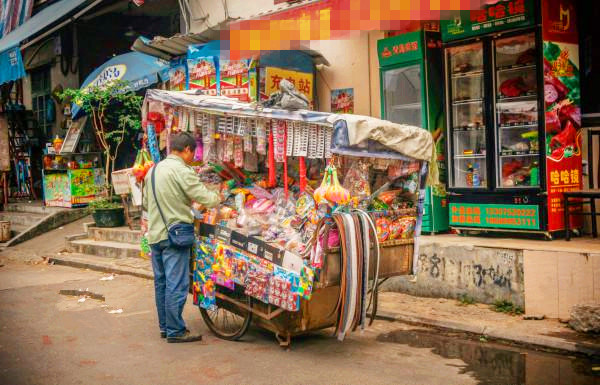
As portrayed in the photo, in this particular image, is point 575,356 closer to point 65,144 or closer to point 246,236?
point 246,236

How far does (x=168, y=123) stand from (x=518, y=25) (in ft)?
14.9

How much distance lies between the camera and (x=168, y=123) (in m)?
7.12

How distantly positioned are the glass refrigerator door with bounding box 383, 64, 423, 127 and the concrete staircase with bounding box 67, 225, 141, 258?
5522 mm

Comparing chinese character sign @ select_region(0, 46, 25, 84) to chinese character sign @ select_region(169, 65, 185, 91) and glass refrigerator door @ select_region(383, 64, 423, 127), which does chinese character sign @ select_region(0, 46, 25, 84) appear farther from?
glass refrigerator door @ select_region(383, 64, 423, 127)

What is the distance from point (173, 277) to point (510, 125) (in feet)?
16.0

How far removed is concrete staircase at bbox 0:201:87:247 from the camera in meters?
14.0

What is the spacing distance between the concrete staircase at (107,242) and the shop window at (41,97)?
6.32 meters

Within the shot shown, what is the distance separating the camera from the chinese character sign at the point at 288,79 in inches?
375

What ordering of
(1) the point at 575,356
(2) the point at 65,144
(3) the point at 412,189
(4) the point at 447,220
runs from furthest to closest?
(2) the point at 65,144
(4) the point at 447,220
(3) the point at 412,189
(1) the point at 575,356

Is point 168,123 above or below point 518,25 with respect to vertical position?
below

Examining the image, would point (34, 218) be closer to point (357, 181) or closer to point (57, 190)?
point (57, 190)

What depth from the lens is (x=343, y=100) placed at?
33.6ft

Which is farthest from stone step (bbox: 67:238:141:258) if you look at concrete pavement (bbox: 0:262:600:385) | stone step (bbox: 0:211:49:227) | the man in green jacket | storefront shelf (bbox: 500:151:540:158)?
storefront shelf (bbox: 500:151:540:158)

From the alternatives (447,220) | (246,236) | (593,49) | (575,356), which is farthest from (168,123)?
(593,49)
